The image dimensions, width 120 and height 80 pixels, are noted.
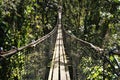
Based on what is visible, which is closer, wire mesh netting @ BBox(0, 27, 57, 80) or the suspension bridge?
the suspension bridge

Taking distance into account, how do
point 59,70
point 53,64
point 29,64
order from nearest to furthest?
point 59,70 → point 53,64 → point 29,64

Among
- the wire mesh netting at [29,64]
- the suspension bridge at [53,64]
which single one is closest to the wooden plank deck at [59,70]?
the suspension bridge at [53,64]

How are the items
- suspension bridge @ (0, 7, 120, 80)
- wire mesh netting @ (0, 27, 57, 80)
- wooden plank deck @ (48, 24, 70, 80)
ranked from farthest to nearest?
wire mesh netting @ (0, 27, 57, 80) < wooden plank deck @ (48, 24, 70, 80) < suspension bridge @ (0, 7, 120, 80)

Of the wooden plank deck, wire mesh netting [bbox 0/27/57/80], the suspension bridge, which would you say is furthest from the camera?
wire mesh netting [bbox 0/27/57/80]

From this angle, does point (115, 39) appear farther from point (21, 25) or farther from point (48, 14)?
point (48, 14)

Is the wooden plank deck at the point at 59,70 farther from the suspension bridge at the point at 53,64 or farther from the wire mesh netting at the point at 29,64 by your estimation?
the wire mesh netting at the point at 29,64

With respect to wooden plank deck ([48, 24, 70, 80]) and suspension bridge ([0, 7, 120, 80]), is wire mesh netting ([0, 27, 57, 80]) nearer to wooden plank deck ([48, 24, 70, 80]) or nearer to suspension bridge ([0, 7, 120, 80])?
suspension bridge ([0, 7, 120, 80])

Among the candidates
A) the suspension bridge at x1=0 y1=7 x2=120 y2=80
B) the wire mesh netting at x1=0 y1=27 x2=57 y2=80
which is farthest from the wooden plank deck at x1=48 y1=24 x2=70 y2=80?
the wire mesh netting at x1=0 y1=27 x2=57 y2=80

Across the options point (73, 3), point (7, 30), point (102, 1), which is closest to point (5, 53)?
point (7, 30)

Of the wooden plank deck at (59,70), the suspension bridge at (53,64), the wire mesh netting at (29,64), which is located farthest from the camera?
the wire mesh netting at (29,64)

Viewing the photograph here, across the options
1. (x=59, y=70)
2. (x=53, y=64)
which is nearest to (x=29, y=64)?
(x=53, y=64)

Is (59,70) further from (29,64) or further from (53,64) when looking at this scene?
(29,64)

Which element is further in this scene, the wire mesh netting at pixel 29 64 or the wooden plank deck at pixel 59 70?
the wire mesh netting at pixel 29 64

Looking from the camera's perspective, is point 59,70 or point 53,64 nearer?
point 59,70
